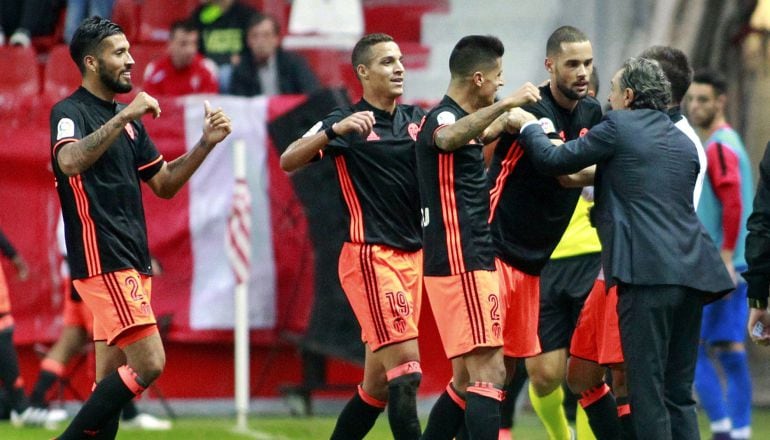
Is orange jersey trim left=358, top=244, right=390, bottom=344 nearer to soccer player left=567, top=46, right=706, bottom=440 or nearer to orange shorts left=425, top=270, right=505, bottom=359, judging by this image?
orange shorts left=425, top=270, right=505, bottom=359

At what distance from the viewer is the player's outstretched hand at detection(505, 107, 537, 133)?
8102 mm

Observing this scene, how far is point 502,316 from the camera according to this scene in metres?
8.31

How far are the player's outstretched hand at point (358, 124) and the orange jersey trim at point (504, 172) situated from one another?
79 centimetres

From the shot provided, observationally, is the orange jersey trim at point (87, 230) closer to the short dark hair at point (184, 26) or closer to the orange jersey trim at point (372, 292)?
the orange jersey trim at point (372, 292)

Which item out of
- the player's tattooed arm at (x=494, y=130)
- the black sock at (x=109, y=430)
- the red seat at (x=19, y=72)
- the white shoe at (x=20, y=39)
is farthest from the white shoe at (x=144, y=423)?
the player's tattooed arm at (x=494, y=130)

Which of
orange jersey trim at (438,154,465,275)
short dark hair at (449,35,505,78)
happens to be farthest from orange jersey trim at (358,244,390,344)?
short dark hair at (449,35,505,78)

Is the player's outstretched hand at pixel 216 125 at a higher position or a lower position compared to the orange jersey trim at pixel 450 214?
higher

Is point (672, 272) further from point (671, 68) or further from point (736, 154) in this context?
point (736, 154)

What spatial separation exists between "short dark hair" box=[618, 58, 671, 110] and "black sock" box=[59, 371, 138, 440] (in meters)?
2.86

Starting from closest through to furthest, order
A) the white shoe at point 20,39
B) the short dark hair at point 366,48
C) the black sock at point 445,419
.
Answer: the black sock at point 445,419 → the short dark hair at point 366,48 → the white shoe at point 20,39

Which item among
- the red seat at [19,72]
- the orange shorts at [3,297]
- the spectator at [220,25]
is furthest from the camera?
the spectator at [220,25]

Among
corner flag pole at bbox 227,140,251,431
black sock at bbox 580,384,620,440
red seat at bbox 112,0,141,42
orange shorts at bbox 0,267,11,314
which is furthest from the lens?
red seat at bbox 112,0,141,42

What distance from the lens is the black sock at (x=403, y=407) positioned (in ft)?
27.3

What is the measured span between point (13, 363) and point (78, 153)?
159 inches
